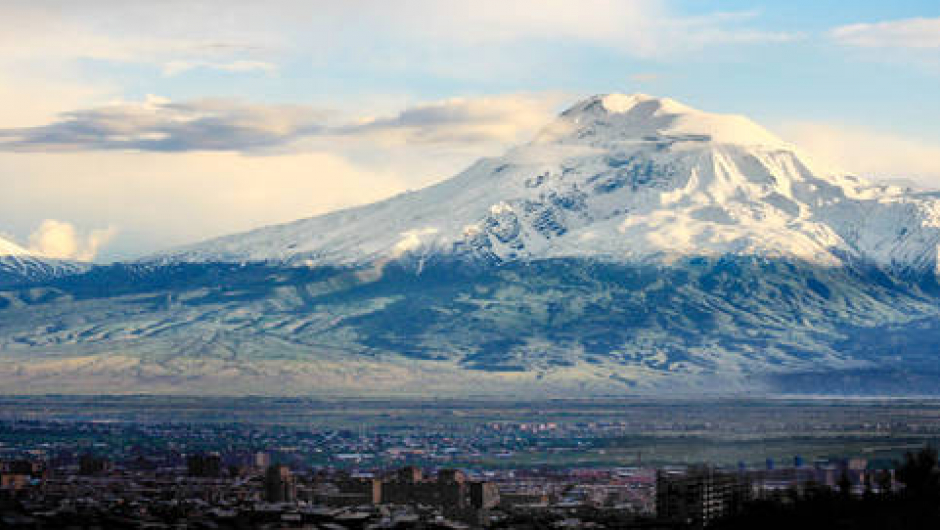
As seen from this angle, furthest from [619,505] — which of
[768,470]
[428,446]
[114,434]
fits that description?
[114,434]

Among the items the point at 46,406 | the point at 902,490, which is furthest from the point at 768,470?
the point at 46,406

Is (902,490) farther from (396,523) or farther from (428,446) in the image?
(428,446)

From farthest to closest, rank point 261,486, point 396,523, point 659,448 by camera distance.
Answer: point 659,448, point 261,486, point 396,523

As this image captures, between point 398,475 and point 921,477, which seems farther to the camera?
point 398,475

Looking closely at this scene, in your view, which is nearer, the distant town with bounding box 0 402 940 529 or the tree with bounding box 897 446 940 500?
the tree with bounding box 897 446 940 500

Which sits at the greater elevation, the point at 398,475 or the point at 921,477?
the point at 921,477

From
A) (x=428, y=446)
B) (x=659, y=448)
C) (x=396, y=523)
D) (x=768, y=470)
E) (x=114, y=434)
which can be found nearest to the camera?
(x=396, y=523)

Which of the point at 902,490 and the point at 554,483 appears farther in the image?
the point at 554,483

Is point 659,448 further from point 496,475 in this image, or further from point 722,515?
point 722,515

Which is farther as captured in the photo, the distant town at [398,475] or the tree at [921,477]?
the distant town at [398,475]
